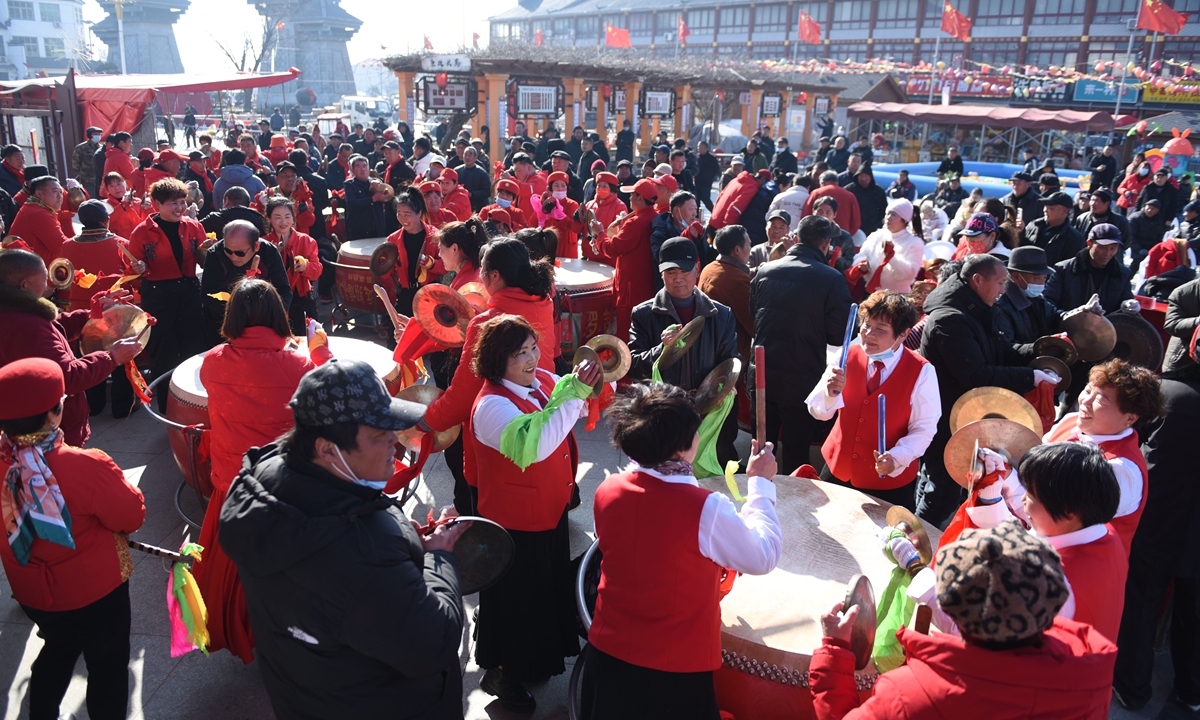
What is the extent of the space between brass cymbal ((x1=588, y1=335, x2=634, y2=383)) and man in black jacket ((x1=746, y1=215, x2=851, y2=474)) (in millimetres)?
1558

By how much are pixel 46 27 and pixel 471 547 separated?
8322 cm

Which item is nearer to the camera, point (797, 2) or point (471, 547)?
point (471, 547)

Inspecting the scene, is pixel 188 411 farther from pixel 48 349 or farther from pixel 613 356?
pixel 613 356

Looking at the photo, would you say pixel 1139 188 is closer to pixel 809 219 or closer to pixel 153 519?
pixel 809 219

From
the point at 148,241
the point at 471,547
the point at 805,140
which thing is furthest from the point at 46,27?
the point at 471,547

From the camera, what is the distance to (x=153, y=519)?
→ 4375mm

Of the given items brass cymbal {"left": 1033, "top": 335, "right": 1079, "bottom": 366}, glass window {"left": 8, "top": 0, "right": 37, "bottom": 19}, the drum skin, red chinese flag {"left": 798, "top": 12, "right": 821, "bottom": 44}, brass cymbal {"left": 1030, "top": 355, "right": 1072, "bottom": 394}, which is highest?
glass window {"left": 8, "top": 0, "right": 37, "bottom": 19}

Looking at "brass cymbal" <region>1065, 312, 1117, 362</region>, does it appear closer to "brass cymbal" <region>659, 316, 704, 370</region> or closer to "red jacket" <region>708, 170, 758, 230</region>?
"brass cymbal" <region>659, 316, 704, 370</region>

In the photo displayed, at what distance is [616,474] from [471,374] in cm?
85

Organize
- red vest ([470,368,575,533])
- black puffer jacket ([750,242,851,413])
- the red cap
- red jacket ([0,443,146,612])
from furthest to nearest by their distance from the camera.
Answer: black puffer jacket ([750,242,851,413]), red vest ([470,368,575,533]), red jacket ([0,443,146,612]), the red cap

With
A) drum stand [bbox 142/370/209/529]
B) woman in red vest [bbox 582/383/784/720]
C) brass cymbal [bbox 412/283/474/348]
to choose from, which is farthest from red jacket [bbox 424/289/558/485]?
drum stand [bbox 142/370/209/529]

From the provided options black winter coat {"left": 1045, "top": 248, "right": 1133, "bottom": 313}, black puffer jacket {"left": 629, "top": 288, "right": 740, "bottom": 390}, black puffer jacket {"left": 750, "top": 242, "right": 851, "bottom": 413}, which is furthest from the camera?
black winter coat {"left": 1045, "top": 248, "right": 1133, "bottom": 313}

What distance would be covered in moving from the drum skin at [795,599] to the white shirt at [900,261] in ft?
10.2

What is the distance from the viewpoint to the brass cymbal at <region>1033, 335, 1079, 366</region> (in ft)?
12.8
